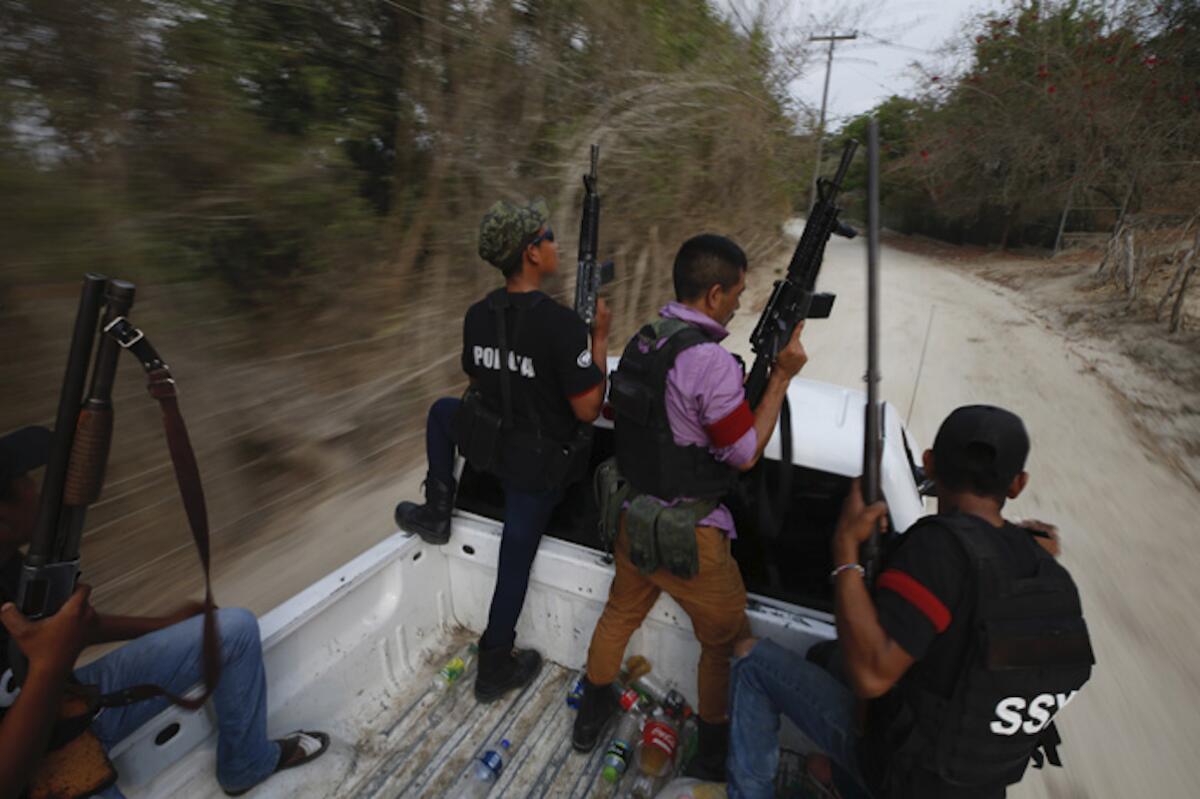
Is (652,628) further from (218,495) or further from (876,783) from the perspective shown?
(218,495)

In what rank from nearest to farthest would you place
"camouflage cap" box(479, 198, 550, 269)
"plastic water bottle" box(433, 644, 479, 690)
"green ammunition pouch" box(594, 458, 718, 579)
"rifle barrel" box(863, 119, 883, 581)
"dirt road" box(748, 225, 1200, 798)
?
"rifle barrel" box(863, 119, 883, 581)
"green ammunition pouch" box(594, 458, 718, 579)
"camouflage cap" box(479, 198, 550, 269)
"plastic water bottle" box(433, 644, 479, 690)
"dirt road" box(748, 225, 1200, 798)

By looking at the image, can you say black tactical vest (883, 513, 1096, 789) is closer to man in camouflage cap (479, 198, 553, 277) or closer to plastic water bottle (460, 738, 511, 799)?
plastic water bottle (460, 738, 511, 799)

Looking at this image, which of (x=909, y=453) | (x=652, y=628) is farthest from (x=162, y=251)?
(x=909, y=453)

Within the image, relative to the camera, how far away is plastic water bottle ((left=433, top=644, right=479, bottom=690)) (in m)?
2.44

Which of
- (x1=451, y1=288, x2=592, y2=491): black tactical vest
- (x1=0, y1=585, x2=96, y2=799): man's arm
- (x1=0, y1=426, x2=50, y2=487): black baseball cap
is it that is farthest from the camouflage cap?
(x1=0, y1=585, x2=96, y2=799): man's arm

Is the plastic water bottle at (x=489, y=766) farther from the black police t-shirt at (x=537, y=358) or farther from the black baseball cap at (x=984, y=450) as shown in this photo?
the black baseball cap at (x=984, y=450)

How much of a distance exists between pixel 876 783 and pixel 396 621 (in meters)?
1.75

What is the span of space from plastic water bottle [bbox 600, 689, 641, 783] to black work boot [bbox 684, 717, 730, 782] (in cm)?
22

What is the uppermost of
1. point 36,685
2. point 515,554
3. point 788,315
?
point 788,315

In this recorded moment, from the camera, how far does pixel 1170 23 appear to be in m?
14.9

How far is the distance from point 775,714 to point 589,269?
2040 mm

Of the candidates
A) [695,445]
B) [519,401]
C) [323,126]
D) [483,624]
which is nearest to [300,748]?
[483,624]

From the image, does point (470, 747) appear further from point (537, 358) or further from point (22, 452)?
point (22, 452)

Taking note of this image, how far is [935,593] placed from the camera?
1251 mm
